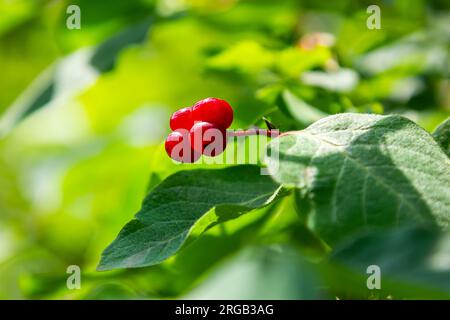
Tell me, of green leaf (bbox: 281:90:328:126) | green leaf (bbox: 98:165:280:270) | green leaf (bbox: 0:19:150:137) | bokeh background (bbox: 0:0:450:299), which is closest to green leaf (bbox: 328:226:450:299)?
bokeh background (bbox: 0:0:450:299)

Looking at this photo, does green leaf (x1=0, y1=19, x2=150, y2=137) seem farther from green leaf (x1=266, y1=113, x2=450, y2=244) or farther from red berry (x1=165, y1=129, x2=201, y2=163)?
green leaf (x1=266, y1=113, x2=450, y2=244)

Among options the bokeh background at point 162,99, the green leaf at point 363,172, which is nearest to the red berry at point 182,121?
the bokeh background at point 162,99

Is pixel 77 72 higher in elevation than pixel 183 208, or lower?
higher

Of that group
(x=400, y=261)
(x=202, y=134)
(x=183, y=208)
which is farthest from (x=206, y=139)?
(x=400, y=261)

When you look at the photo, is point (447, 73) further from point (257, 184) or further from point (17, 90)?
point (17, 90)

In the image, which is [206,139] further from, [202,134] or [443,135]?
[443,135]

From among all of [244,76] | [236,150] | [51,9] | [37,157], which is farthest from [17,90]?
[236,150]
